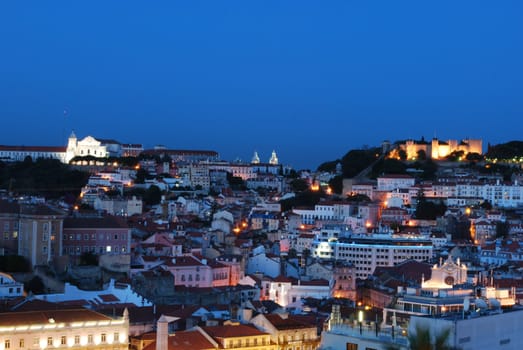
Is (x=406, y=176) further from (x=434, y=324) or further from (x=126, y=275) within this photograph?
(x=434, y=324)

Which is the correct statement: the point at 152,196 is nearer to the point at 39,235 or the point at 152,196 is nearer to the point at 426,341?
the point at 39,235

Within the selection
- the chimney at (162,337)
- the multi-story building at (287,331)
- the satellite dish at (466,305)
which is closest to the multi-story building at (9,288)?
the multi-story building at (287,331)

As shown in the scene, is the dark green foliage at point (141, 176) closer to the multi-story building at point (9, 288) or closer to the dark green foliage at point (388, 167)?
the dark green foliage at point (388, 167)

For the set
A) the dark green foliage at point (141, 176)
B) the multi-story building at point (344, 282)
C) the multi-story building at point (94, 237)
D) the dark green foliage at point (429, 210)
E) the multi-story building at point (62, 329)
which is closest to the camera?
the multi-story building at point (62, 329)

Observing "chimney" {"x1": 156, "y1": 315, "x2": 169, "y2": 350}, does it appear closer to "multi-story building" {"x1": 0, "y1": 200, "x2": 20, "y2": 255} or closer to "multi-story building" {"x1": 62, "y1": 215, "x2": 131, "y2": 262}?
"multi-story building" {"x1": 0, "y1": 200, "x2": 20, "y2": 255}

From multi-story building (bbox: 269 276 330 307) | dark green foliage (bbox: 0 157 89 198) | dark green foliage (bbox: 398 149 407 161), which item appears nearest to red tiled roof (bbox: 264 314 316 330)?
multi-story building (bbox: 269 276 330 307)

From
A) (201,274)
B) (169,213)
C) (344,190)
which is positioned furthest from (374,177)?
A: (201,274)
